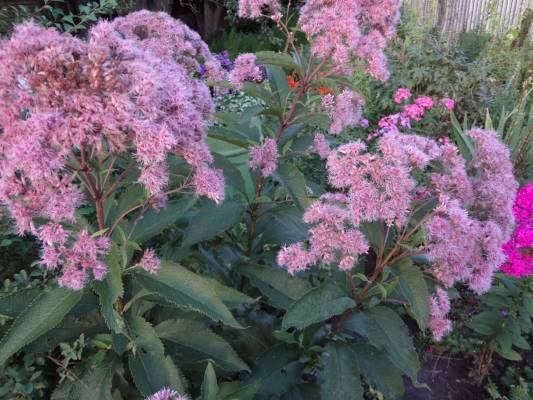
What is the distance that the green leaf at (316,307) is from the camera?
1.58 m

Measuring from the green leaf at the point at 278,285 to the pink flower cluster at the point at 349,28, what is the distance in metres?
0.92

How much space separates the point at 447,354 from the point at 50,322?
8.18 ft

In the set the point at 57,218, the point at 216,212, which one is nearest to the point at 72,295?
the point at 57,218

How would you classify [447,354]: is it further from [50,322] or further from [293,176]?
[50,322]

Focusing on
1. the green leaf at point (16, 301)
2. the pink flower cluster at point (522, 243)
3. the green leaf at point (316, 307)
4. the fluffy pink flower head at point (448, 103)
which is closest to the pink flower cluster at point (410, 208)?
the green leaf at point (316, 307)

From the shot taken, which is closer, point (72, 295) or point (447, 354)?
point (72, 295)

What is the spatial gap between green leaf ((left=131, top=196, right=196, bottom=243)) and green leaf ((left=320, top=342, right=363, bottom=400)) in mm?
768

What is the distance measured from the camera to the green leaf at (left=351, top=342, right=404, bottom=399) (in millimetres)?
1865

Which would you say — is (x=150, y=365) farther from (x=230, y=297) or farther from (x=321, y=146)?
(x=321, y=146)

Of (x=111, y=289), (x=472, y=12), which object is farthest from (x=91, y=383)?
(x=472, y=12)

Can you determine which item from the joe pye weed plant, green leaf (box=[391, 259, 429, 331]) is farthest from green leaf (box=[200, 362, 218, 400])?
green leaf (box=[391, 259, 429, 331])

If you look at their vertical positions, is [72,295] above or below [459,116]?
above

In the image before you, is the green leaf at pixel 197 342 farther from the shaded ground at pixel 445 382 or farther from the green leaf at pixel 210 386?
the shaded ground at pixel 445 382

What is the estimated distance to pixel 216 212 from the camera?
6.56 ft
